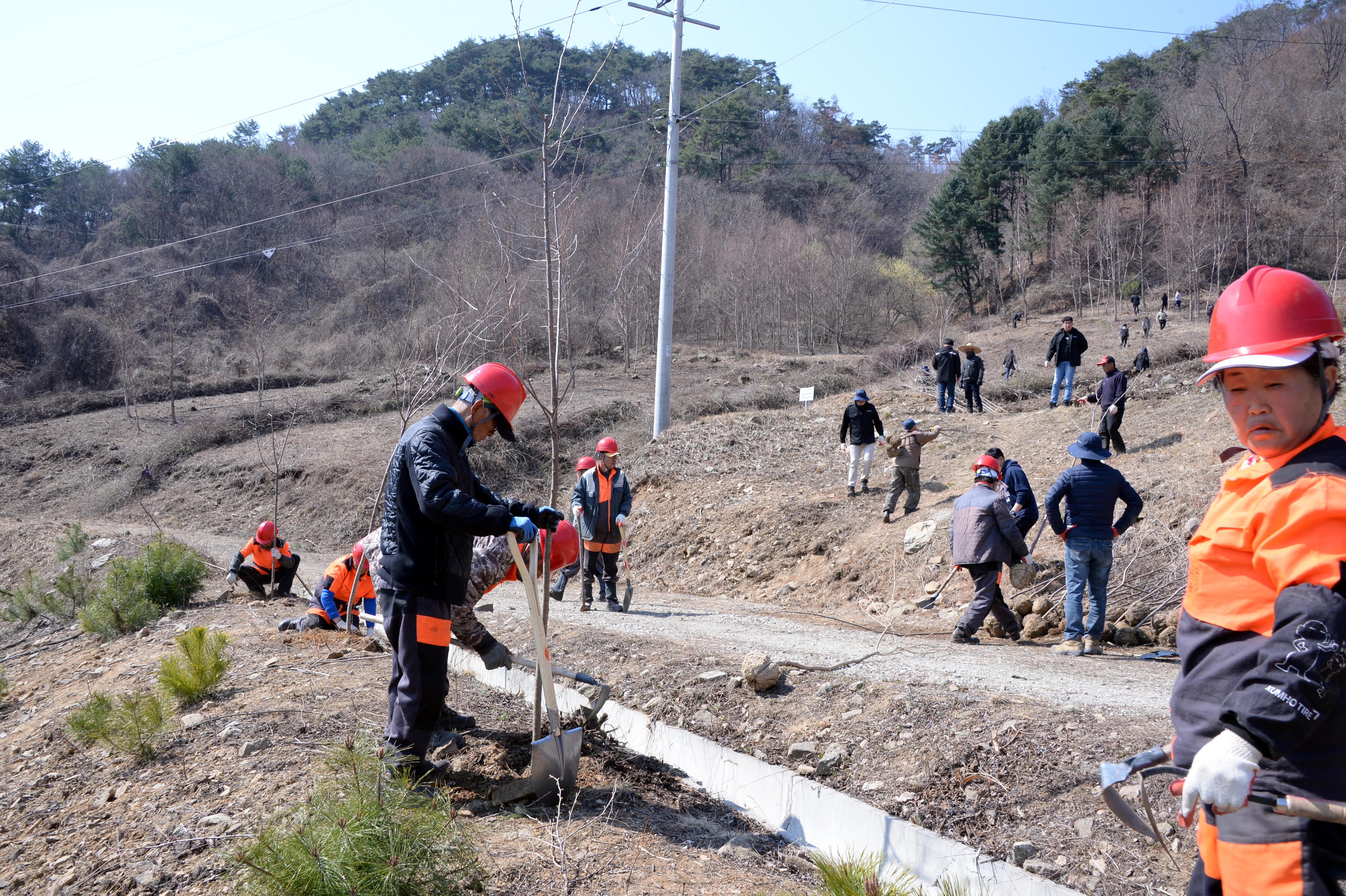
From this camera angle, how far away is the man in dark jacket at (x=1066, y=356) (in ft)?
54.3

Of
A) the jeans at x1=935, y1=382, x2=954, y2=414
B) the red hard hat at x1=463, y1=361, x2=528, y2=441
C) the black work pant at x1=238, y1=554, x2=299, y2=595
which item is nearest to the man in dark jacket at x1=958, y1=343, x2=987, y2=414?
the jeans at x1=935, y1=382, x2=954, y2=414

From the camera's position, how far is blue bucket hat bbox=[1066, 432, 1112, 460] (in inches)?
297

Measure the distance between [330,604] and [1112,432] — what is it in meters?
11.8

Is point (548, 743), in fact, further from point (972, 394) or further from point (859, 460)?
point (972, 394)

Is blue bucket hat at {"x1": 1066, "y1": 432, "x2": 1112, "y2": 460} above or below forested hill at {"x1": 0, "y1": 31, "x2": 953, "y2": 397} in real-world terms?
below

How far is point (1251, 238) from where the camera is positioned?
41.7 m

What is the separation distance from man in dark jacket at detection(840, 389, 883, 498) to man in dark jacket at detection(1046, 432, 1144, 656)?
6.23m

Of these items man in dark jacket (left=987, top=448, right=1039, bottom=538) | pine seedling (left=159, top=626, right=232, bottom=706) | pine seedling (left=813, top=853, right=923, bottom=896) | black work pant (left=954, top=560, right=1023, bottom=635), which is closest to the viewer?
pine seedling (left=813, top=853, right=923, bottom=896)

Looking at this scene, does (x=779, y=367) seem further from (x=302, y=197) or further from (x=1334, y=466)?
(x=302, y=197)

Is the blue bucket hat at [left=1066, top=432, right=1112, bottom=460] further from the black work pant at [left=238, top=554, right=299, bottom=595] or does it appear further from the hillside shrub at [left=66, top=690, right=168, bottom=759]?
the black work pant at [left=238, top=554, right=299, bottom=595]

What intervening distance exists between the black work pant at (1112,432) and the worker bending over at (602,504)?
795cm

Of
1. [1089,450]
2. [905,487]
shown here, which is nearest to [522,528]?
[1089,450]

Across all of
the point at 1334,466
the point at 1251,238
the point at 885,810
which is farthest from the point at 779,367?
the point at 1334,466

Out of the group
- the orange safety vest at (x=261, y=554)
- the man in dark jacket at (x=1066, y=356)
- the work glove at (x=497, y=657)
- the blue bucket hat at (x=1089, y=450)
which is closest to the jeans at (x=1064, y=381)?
the man in dark jacket at (x=1066, y=356)
